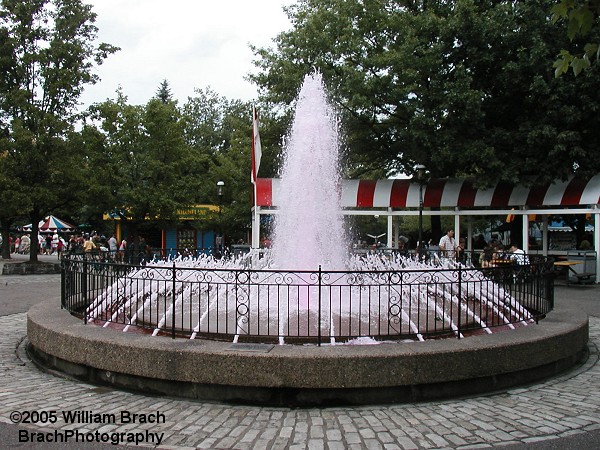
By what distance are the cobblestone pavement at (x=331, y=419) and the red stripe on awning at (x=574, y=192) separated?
561 inches

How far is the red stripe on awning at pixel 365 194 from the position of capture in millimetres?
22922

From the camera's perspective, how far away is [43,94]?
24422 millimetres

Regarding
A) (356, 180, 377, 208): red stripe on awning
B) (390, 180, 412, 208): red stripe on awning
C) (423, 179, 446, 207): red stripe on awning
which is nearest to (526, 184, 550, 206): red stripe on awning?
(423, 179, 446, 207): red stripe on awning

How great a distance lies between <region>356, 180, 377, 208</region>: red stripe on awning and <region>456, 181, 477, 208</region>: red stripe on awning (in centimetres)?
376

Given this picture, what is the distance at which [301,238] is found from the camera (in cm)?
1104

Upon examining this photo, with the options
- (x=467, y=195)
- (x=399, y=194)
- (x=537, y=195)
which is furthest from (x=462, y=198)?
(x=537, y=195)

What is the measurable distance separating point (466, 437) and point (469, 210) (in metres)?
18.4

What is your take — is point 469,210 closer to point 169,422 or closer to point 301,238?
point 301,238

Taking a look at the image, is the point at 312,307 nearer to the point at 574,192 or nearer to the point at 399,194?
the point at 574,192

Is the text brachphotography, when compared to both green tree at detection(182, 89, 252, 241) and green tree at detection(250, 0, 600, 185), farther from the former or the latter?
green tree at detection(182, 89, 252, 241)

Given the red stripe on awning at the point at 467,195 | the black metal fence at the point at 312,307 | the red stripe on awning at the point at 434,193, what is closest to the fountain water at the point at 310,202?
the black metal fence at the point at 312,307

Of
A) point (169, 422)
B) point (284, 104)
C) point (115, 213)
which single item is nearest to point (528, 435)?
point (169, 422)

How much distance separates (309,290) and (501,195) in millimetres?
15759

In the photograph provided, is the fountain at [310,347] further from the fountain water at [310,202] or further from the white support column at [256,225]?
the white support column at [256,225]
